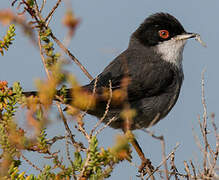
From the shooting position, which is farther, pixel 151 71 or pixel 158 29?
pixel 158 29

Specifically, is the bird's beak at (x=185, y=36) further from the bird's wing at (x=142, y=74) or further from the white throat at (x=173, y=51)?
the bird's wing at (x=142, y=74)

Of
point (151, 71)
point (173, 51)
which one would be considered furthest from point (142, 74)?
point (173, 51)

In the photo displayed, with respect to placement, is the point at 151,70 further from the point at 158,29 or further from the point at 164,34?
the point at 158,29

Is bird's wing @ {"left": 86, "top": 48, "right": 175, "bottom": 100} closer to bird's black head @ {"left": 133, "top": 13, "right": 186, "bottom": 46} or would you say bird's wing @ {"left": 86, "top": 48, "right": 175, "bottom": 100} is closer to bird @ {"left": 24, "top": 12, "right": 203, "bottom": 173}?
bird @ {"left": 24, "top": 12, "right": 203, "bottom": 173}

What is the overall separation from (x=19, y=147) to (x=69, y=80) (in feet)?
2.58

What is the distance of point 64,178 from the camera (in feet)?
8.07

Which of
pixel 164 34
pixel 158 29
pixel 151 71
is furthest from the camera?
pixel 158 29

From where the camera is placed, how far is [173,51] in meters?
5.71

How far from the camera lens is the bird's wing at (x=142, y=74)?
5.15 meters

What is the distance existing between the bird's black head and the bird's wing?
1.63 feet

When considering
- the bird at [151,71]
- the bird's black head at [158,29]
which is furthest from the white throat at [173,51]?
the bird's black head at [158,29]

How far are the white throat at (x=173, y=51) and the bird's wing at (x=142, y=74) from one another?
0.44 ft

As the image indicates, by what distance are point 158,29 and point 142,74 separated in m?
1.03

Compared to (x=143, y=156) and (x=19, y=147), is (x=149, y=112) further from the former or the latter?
(x=19, y=147)
